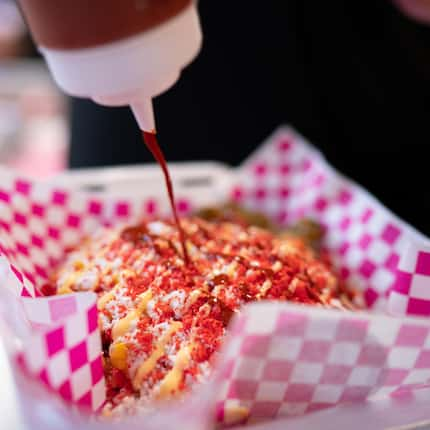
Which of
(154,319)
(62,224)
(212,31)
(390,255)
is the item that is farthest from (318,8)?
(154,319)

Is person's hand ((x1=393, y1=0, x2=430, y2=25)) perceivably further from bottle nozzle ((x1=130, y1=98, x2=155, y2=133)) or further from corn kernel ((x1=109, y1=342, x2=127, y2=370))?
corn kernel ((x1=109, y1=342, x2=127, y2=370))

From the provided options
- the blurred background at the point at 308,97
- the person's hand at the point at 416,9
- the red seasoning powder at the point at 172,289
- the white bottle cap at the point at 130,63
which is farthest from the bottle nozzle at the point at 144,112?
the person's hand at the point at 416,9

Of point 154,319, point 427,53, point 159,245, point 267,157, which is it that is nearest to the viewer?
point 154,319

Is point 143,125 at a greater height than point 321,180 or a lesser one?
greater

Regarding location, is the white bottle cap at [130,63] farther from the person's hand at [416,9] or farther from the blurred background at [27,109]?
the blurred background at [27,109]

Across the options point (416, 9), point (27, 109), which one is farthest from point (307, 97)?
point (27, 109)

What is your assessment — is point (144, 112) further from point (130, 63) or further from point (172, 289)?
point (172, 289)

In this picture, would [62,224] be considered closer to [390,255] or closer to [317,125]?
[390,255]
